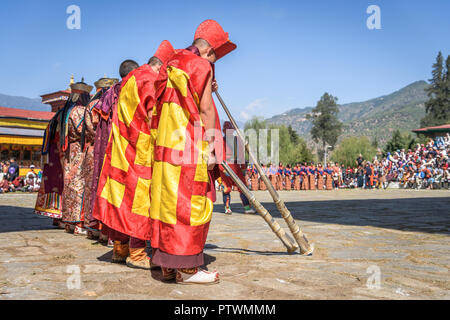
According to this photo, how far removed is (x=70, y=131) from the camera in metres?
5.52

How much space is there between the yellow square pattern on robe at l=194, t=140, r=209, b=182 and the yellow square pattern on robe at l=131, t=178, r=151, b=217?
597mm

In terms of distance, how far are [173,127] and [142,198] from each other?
2.26ft

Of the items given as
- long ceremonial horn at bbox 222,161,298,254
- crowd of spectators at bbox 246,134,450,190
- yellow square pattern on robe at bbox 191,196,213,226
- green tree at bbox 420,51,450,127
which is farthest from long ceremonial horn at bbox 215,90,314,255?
green tree at bbox 420,51,450,127

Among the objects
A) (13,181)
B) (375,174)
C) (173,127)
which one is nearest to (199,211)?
(173,127)

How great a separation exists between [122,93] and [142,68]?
0.89 ft

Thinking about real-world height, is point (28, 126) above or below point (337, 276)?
above

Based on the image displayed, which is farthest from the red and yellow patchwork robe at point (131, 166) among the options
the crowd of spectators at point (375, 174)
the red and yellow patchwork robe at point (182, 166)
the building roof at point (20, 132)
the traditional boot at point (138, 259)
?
the building roof at point (20, 132)

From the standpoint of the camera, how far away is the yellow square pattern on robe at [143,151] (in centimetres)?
326

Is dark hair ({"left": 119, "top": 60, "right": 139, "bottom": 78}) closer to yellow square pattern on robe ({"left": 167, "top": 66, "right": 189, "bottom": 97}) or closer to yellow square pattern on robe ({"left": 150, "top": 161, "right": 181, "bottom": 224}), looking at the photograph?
yellow square pattern on robe ({"left": 167, "top": 66, "right": 189, "bottom": 97})

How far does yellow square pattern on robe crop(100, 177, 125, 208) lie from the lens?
128 inches
